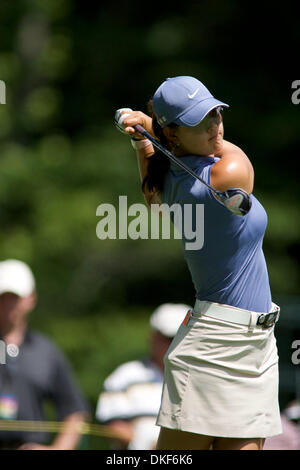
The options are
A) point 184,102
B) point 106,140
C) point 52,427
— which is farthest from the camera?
point 106,140

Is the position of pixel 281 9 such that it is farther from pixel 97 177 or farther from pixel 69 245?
pixel 69 245

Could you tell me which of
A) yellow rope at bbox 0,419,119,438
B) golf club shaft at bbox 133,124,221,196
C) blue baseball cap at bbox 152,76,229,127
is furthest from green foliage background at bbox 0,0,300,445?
blue baseball cap at bbox 152,76,229,127

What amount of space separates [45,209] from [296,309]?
4.82 meters

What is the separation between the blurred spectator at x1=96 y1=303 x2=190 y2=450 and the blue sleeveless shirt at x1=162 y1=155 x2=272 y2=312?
6.38 ft

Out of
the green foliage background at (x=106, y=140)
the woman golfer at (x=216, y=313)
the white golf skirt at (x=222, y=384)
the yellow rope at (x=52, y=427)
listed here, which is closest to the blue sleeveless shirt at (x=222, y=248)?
the woman golfer at (x=216, y=313)

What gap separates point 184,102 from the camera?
2.95 m

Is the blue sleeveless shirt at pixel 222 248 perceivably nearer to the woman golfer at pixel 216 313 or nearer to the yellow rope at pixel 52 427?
the woman golfer at pixel 216 313

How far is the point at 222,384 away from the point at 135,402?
2.01 m

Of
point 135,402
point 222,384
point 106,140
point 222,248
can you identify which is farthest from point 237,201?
point 106,140

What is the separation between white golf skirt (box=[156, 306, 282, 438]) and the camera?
2969 millimetres

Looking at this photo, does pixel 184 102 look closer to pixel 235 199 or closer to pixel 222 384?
pixel 235 199

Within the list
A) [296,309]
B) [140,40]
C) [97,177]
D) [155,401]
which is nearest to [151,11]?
[140,40]

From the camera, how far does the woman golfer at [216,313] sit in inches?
117

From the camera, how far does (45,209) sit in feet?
35.4
